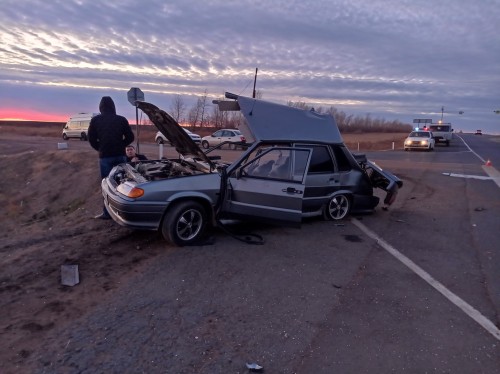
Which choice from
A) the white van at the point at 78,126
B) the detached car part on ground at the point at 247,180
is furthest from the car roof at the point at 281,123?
the white van at the point at 78,126

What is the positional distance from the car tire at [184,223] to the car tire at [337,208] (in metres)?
2.71

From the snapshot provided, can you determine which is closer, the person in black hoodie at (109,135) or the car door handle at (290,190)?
the car door handle at (290,190)

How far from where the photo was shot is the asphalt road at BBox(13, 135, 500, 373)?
345 centimetres

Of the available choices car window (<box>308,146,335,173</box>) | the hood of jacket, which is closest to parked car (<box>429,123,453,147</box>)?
car window (<box>308,146,335,173</box>)

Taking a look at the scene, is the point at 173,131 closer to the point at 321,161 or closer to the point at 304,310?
the point at 321,161

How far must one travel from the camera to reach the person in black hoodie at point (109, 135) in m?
7.35

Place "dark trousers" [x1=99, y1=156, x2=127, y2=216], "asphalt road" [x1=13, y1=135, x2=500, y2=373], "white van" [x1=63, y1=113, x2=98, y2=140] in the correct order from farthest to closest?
"white van" [x1=63, y1=113, x2=98, y2=140] → "dark trousers" [x1=99, y1=156, x2=127, y2=216] → "asphalt road" [x1=13, y1=135, x2=500, y2=373]

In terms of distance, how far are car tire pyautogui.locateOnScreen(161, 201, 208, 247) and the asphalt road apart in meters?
0.22

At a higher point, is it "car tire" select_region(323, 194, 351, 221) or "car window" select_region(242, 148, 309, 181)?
"car window" select_region(242, 148, 309, 181)

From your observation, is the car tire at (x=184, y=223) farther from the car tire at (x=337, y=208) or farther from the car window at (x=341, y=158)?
the car window at (x=341, y=158)

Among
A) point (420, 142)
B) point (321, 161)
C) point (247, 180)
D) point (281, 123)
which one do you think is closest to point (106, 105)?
point (247, 180)

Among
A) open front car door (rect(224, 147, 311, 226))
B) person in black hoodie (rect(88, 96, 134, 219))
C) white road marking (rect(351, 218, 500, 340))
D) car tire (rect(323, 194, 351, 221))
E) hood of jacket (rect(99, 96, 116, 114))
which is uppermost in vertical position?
hood of jacket (rect(99, 96, 116, 114))

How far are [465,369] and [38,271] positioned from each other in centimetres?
464

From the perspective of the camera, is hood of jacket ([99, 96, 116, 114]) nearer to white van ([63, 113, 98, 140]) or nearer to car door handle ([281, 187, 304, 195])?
car door handle ([281, 187, 304, 195])
